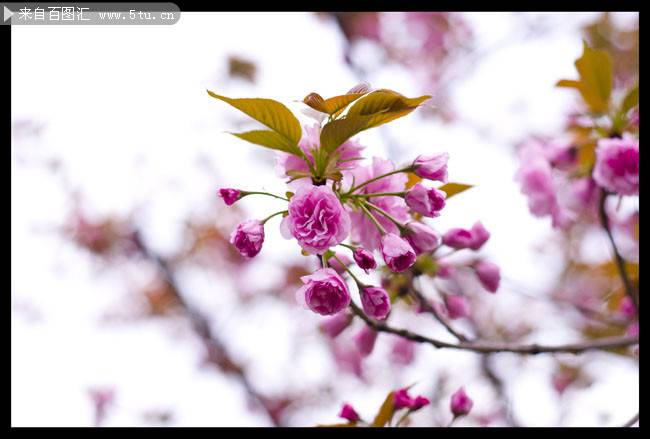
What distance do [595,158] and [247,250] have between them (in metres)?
1.06

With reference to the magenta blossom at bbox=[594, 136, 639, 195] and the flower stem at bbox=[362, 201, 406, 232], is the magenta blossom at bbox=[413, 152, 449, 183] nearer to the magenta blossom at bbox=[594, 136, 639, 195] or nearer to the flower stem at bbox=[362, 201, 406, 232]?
the flower stem at bbox=[362, 201, 406, 232]

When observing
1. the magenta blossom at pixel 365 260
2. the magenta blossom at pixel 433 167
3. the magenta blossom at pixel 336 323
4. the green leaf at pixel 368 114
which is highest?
the green leaf at pixel 368 114

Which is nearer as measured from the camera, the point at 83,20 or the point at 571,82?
the point at 571,82

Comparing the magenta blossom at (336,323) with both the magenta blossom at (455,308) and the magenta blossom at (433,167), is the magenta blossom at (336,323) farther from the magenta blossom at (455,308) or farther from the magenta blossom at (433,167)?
the magenta blossom at (433,167)

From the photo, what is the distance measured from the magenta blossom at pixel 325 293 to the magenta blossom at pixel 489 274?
600 mm

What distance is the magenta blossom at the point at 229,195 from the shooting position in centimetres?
92

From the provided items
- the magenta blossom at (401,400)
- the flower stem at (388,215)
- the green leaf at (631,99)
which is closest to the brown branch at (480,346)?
the magenta blossom at (401,400)

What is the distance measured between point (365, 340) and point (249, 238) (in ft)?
2.07

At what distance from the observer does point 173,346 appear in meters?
5.16

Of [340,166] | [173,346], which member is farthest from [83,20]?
[173,346]

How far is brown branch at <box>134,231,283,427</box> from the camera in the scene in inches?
166

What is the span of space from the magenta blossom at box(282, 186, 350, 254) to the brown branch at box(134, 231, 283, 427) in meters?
3.49

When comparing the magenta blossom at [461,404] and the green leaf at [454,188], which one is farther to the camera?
the magenta blossom at [461,404]
